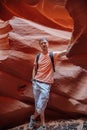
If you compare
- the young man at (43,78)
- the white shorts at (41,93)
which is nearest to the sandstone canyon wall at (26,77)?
the young man at (43,78)

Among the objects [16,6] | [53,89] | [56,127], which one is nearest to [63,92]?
[53,89]

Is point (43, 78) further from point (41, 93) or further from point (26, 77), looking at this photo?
point (26, 77)

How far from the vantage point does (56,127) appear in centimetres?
679

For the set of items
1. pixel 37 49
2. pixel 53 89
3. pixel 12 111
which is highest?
pixel 37 49

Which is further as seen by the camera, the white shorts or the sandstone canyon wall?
the sandstone canyon wall

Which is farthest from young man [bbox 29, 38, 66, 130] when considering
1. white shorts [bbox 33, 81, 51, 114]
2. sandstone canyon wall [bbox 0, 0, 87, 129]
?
sandstone canyon wall [bbox 0, 0, 87, 129]

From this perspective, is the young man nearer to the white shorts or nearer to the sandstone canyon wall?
the white shorts

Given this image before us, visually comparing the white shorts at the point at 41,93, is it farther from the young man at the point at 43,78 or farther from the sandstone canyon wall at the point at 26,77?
the sandstone canyon wall at the point at 26,77

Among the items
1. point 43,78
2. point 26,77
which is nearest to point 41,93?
point 43,78

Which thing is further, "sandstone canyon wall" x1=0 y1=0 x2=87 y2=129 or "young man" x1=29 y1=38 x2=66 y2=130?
"sandstone canyon wall" x1=0 y1=0 x2=87 y2=129

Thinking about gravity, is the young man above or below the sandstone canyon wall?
above

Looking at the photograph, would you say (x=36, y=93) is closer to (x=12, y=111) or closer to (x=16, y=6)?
(x=12, y=111)

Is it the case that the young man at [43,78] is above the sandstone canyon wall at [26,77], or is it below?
above

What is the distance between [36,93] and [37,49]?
4.96ft
